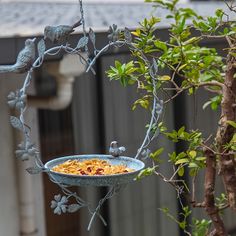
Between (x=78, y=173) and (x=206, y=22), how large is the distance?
3.78 feet

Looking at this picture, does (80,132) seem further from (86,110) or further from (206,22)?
(206,22)

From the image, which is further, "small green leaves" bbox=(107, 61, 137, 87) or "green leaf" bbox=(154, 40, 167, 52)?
Result: "green leaf" bbox=(154, 40, 167, 52)

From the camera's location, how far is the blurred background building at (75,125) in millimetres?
4875

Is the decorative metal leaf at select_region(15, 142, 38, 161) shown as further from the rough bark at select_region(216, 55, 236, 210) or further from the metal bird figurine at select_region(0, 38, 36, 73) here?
the rough bark at select_region(216, 55, 236, 210)

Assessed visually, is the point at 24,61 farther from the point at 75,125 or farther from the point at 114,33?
the point at 75,125

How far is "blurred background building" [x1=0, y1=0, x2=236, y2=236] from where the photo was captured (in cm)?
488

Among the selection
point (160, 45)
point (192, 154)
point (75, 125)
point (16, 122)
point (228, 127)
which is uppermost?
point (160, 45)

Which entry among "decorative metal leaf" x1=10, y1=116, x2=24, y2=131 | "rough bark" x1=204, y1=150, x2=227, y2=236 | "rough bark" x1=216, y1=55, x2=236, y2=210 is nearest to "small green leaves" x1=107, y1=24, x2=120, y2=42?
"decorative metal leaf" x1=10, y1=116, x2=24, y2=131

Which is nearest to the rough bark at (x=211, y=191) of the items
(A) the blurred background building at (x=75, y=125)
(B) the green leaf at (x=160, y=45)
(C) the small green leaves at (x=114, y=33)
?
(B) the green leaf at (x=160, y=45)

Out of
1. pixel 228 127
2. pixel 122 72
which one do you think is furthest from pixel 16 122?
pixel 228 127

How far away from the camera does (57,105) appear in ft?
16.1

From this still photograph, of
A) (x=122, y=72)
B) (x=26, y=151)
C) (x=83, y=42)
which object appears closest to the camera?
(x=26, y=151)

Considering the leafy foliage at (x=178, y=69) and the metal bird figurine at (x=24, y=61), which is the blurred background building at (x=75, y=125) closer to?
the leafy foliage at (x=178, y=69)

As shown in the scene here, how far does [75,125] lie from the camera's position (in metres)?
5.68
